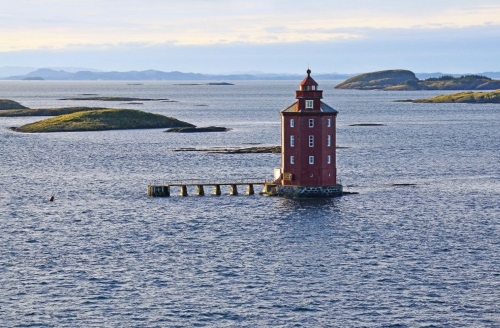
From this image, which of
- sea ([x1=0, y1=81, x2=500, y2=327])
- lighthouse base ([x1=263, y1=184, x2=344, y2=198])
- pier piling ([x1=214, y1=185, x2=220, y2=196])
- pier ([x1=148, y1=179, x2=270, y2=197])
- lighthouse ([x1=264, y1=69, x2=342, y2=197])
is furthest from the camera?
pier piling ([x1=214, y1=185, x2=220, y2=196])

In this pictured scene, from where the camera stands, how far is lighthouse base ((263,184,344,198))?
89875 millimetres

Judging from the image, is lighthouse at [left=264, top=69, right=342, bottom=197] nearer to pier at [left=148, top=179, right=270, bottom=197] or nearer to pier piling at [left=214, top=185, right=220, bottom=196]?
pier at [left=148, top=179, right=270, bottom=197]

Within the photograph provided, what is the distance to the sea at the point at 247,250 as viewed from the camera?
53406 millimetres

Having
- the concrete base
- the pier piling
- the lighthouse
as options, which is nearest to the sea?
the concrete base

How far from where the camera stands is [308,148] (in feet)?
296

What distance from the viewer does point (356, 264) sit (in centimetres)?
6456

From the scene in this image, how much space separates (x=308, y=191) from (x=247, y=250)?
72.1 feet

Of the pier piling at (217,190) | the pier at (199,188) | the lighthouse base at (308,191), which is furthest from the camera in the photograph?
the pier piling at (217,190)

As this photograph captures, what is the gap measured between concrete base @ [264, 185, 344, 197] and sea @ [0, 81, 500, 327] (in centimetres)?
86

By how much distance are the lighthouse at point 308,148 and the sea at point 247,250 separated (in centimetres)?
154

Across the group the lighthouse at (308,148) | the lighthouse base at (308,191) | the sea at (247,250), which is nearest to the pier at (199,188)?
the sea at (247,250)

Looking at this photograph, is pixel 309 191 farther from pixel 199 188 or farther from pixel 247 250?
pixel 247 250

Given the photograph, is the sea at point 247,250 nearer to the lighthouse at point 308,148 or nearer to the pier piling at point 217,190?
the pier piling at point 217,190

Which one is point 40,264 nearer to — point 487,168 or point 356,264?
point 356,264
